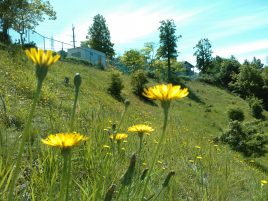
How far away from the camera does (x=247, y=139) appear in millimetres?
8703

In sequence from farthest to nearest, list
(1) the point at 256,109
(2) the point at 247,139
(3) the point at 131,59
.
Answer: (3) the point at 131,59 → (1) the point at 256,109 → (2) the point at 247,139

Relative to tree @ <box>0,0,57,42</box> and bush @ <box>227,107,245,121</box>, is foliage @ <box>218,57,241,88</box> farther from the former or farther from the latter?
tree @ <box>0,0,57,42</box>

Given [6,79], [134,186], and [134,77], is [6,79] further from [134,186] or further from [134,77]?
[134,77]

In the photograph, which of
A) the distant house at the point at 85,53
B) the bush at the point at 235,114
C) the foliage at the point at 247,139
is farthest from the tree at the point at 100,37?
the foliage at the point at 247,139

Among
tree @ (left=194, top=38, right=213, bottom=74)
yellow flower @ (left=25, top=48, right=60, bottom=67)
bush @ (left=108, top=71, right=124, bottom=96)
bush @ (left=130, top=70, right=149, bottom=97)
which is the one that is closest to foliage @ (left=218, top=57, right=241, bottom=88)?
tree @ (left=194, top=38, right=213, bottom=74)

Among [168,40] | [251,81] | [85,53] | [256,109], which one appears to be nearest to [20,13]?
[85,53]

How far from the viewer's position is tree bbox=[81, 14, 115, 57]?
37125mm

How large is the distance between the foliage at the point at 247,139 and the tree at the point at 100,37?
104 feet

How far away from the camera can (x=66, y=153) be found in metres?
0.68

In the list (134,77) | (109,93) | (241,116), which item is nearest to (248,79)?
(241,116)

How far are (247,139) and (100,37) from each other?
114 ft

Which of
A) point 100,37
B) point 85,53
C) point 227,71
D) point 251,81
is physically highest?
point 100,37

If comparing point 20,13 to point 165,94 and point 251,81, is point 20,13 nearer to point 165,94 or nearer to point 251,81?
point 165,94

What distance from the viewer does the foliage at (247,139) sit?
8086 mm
